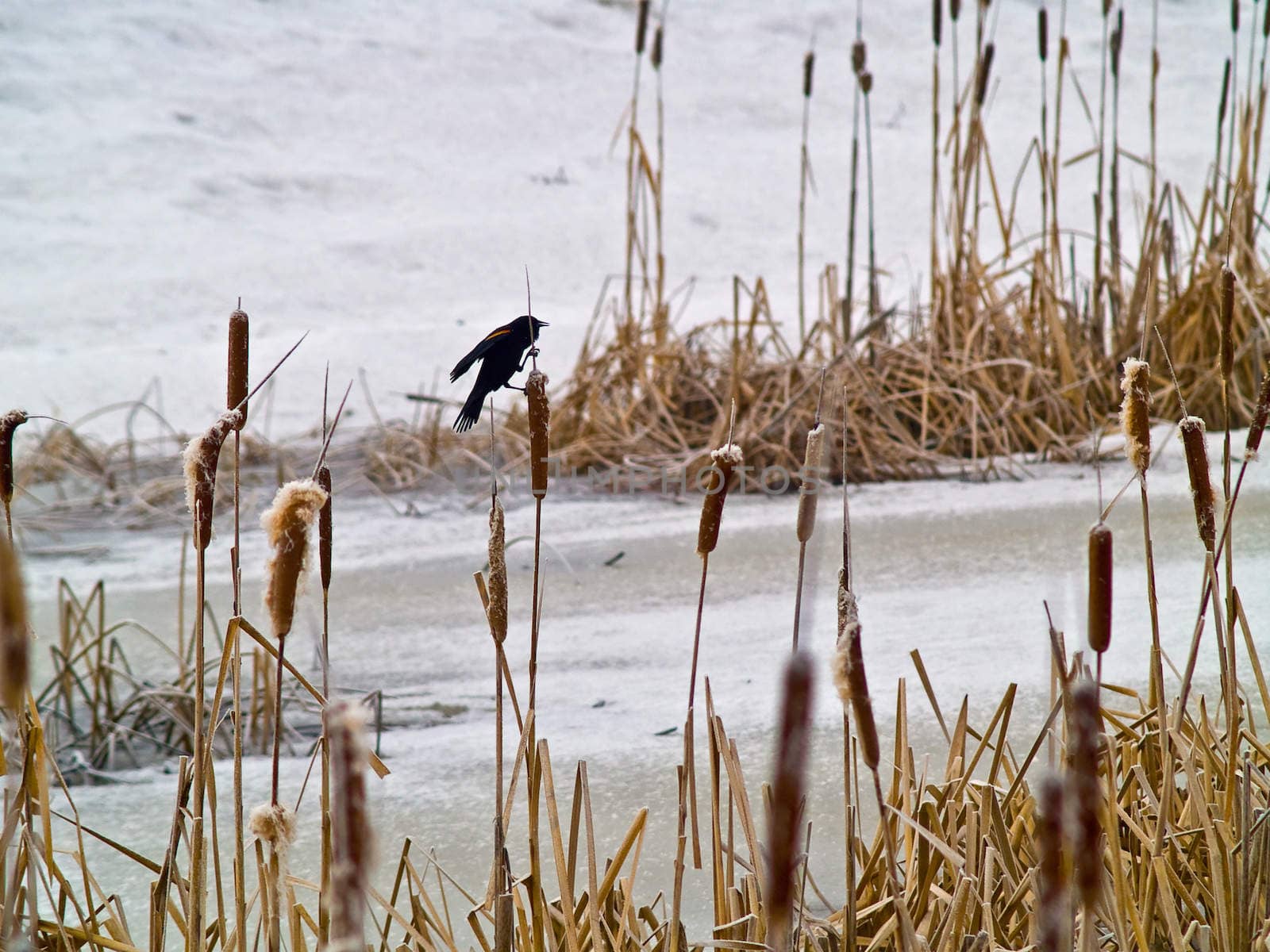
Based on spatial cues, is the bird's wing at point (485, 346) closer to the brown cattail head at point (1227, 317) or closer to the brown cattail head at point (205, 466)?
the brown cattail head at point (205, 466)

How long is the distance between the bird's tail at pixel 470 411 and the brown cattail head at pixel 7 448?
0.15 m

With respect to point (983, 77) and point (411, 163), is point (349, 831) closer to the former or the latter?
point (983, 77)

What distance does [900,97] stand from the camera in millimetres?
6645

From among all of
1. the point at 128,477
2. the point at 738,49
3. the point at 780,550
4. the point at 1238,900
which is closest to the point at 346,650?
the point at 780,550

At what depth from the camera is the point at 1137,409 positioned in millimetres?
411

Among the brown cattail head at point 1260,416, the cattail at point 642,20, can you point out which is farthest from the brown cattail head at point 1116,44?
the brown cattail head at point 1260,416

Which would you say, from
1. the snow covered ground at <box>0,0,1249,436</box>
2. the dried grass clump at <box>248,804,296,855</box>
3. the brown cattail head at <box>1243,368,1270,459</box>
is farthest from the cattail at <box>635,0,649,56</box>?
the dried grass clump at <box>248,804,296,855</box>

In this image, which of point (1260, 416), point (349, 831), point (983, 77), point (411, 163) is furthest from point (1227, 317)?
point (411, 163)

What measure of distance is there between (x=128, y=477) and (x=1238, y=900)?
85.3 inches

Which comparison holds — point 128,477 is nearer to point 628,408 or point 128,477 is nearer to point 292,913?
point 628,408

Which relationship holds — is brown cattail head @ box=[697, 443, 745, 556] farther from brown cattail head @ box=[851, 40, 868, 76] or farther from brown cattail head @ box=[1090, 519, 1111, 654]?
brown cattail head @ box=[851, 40, 868, 76]

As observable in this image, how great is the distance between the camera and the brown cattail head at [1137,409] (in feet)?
1.34

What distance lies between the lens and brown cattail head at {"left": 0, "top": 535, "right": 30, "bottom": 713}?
202 millimetres

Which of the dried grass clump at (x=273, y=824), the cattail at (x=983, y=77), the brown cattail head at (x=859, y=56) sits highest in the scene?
the brown cattail head at (x=859, y=56)
